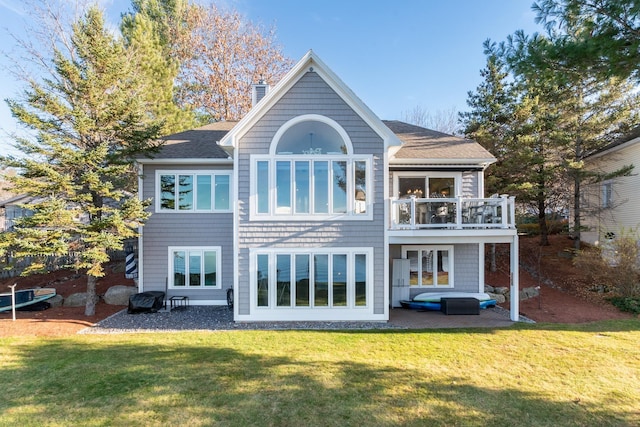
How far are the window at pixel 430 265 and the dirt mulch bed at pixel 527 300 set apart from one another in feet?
8.46

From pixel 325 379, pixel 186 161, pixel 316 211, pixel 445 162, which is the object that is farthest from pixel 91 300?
pixel 445 162

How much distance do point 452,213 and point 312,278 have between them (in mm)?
5082

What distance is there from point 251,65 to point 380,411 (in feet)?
78.1

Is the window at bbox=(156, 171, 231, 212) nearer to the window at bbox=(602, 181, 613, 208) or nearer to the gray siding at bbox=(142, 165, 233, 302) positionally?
the gray siding at bbox=(142, 165, 233, 302)

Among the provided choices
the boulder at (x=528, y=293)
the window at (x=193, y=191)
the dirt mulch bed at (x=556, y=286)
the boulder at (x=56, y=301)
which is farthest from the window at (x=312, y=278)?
the boulder at (x=56, y=301)

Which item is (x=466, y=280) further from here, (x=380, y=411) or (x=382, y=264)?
(x=380, y=411)

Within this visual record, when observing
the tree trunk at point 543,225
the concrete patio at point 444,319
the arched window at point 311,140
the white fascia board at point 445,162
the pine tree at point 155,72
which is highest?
the pine tree at point 155,72

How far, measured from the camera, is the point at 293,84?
8.98 meters

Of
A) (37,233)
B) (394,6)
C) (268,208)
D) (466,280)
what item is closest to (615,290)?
(466,280)

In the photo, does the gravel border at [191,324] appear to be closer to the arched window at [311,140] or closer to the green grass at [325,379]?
the green grass at [325,379]

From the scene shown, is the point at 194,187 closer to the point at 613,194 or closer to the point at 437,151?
the point at 437,151

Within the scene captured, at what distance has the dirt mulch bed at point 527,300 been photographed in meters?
8.81

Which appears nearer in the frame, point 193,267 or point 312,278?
point 312,278

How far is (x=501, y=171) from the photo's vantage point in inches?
623
